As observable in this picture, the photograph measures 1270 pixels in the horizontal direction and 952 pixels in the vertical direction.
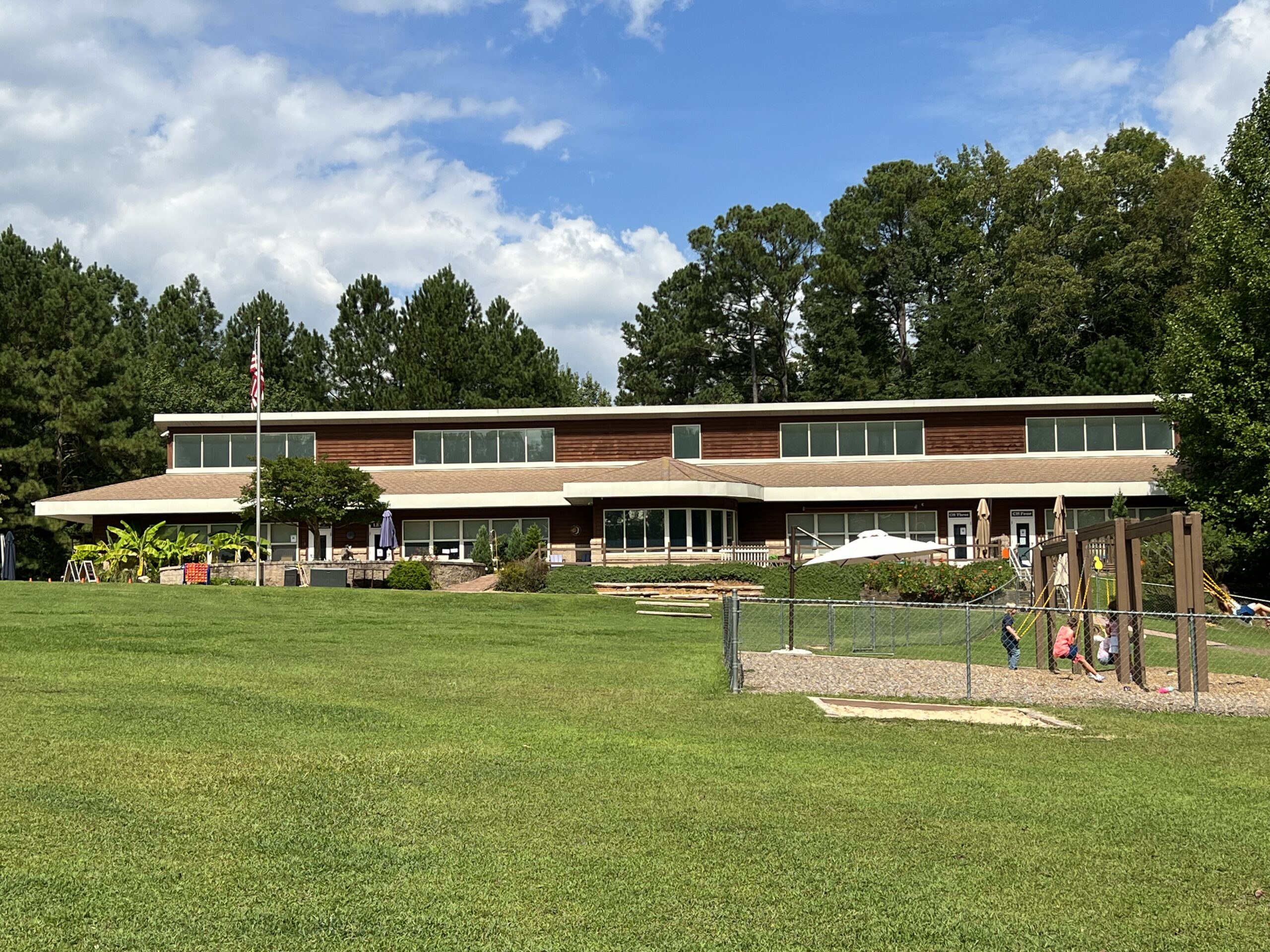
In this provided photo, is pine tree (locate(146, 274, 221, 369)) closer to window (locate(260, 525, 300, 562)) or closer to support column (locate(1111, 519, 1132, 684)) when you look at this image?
window (locate(260, 525, 300, 562))

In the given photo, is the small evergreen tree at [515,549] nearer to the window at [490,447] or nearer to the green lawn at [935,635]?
the window at [490,447]

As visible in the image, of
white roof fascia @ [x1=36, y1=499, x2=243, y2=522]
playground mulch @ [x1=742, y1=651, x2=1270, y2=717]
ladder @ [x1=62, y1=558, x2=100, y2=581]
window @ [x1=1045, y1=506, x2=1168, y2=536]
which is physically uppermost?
white roof fascia @ [x1=36, y1=499, x2=243, y2=522]

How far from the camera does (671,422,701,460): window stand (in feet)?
144

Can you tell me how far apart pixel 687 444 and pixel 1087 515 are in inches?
554

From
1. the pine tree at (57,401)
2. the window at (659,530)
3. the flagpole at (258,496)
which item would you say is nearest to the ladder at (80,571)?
the flagpole at (258,496)

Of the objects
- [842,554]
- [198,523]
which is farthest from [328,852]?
[198,523]

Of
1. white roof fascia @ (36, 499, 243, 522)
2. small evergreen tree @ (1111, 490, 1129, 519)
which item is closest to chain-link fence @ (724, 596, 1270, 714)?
small evergreen tree @ (1111, 490, 1129, 519)

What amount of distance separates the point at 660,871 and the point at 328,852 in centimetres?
194

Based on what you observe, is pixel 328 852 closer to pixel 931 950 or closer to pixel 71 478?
pixel 931 950

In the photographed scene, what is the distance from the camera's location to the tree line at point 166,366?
165ft

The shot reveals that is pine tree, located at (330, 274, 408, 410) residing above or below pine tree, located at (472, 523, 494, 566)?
above

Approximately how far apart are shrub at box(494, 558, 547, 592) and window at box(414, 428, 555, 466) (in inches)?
417

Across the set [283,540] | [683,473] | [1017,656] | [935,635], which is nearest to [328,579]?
[283,540]

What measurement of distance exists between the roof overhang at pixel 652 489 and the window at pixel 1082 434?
13098mm
